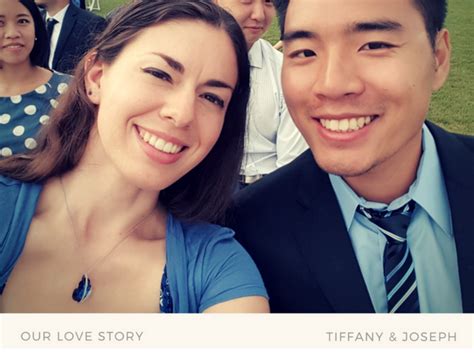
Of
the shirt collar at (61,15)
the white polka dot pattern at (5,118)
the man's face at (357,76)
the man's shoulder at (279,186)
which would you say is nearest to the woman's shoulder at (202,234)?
the man's shoulder at (279,186)

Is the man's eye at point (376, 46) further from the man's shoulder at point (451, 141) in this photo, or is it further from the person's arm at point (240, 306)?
the person's arm at point (240, 306)

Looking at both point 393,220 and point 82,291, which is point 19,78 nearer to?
point 82,291

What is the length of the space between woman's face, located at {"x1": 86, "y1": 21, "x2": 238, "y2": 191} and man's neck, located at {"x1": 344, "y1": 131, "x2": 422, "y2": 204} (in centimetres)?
33

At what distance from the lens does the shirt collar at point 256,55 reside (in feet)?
4.88

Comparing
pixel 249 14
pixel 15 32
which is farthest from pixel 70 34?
pixel 249 14

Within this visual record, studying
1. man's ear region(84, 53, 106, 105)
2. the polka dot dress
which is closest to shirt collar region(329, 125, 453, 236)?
man's ear region(84, 53, 106, 105)

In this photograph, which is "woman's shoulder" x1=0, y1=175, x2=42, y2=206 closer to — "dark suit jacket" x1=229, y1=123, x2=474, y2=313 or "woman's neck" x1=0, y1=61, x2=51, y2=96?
"dark suit jacket" x1=229, y1=123, x2=474, y2=313

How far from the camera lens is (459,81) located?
3.75 feet

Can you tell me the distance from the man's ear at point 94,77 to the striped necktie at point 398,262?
0.58 metres
